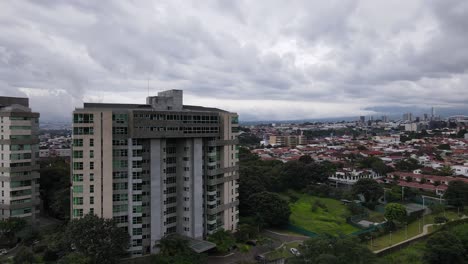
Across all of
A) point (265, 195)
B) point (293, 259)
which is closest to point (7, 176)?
point (265, 195)

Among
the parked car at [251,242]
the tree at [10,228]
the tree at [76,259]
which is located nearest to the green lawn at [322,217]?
the parked car at [251,242]

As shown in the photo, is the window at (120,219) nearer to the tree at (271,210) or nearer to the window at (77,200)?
the window at (77,200)

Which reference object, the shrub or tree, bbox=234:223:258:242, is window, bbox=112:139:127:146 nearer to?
tree, bbox=234:223:258:242

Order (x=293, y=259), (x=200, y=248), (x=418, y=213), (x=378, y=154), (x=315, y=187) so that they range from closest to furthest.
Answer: (x=293, y=259), (x=200, y=248), (x=418, y=213), (x=315, y=187), (x=378, y=154)

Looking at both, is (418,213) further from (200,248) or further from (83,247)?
(83,247)

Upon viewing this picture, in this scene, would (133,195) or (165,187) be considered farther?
(165,187)

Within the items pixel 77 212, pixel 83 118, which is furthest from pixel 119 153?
pixel 77 212

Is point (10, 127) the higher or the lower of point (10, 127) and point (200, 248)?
the higher
